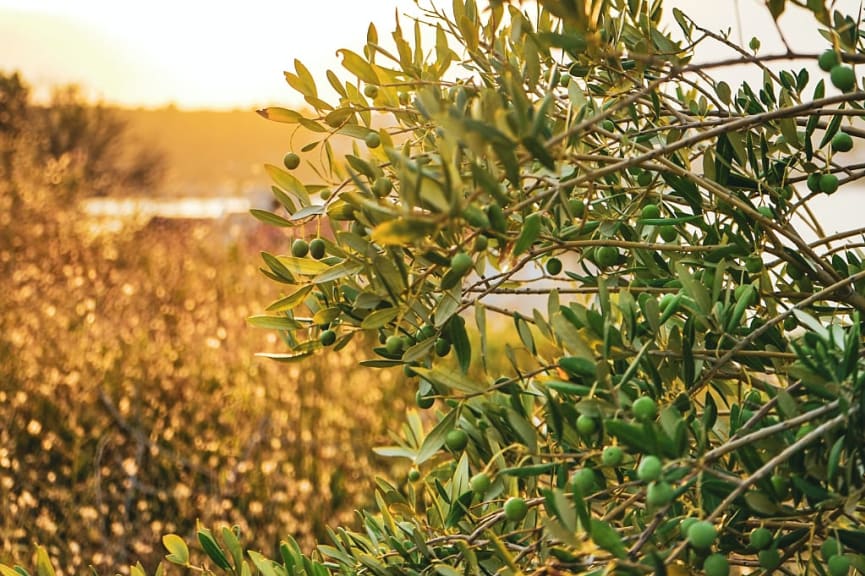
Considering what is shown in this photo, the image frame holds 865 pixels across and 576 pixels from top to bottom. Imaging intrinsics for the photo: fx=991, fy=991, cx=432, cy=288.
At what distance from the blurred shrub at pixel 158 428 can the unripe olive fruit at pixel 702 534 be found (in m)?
1.87

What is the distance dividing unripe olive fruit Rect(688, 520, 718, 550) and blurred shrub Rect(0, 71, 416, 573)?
1.87 meters

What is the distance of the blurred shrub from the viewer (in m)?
3.14

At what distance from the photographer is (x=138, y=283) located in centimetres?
574

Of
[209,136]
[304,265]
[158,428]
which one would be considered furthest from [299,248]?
[209,136]

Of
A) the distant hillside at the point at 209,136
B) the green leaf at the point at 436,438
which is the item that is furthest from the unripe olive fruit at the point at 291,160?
the distant hillside at the point at 209,136

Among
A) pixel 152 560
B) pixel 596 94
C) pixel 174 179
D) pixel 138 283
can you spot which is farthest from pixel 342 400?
pixel 174 179

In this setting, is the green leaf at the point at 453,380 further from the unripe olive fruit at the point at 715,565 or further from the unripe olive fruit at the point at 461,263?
the unripe olive fruit at the point at 715,565

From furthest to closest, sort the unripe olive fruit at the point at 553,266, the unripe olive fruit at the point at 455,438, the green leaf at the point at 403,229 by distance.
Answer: the unripe olive fruit at the point at 553,266 → the unripe olive fruit at the point at 455,438 → the green leaf at the point at 403,229

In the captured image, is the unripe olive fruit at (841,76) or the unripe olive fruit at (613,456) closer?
the unripe olive fruit at (613,456)

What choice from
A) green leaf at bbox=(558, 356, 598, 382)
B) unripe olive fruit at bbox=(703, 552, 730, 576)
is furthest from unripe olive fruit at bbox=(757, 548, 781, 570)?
green leaf at bbox=(558, 356, 598, 382)

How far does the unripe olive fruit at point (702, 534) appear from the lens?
2.37 feet

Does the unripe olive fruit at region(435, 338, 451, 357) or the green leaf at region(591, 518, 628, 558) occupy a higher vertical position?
the unripe olive fruit at region(435, 338, 451, 357)

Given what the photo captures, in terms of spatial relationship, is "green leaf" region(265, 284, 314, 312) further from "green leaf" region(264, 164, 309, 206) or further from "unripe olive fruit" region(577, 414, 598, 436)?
"unripe olive fruit" region(577, 414, 598, 436)

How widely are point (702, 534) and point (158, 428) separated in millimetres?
3086
